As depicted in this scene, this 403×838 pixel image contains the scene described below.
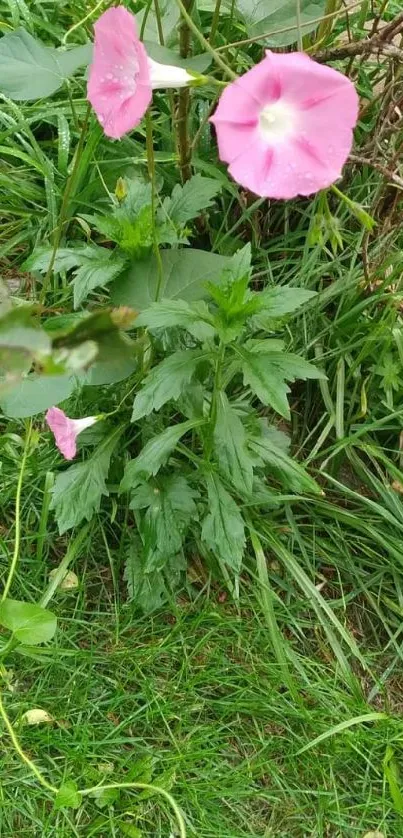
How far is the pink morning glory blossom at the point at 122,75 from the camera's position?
0.75 meters

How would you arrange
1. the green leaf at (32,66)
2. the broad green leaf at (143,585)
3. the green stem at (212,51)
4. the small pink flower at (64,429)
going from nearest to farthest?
the green stem at (212,51)
the green leaf at (32,66)
the small pink flower at (64,429)
the broad green leaf at (143,585)

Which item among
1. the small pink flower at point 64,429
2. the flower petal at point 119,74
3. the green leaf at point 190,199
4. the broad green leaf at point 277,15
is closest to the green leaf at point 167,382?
the small pink flower at point 64,429

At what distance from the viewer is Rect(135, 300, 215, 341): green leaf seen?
3.53ft

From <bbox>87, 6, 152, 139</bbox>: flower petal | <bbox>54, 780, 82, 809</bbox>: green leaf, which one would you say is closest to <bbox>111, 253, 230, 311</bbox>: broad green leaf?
<bbox>87, 6, 152, 139</bbox>: flower petal

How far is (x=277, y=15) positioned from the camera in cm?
121

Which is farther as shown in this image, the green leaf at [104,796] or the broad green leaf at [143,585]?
the broad green leaf at [143,585]

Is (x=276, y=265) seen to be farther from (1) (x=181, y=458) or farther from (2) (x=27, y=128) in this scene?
(2) (x=27, y=128)

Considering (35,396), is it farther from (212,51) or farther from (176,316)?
(212,51)

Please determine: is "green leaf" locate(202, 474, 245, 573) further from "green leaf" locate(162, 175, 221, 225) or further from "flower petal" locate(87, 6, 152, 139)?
"flower petal" locate(87, 6, 152, 139)

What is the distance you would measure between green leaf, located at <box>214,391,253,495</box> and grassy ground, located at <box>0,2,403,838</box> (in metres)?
0.28

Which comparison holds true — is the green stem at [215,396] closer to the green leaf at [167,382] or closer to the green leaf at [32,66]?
the green leaf at [167,382]

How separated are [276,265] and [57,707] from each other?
874 mm

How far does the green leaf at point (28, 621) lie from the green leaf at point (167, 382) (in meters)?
0.31

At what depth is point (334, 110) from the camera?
0.74 metres
